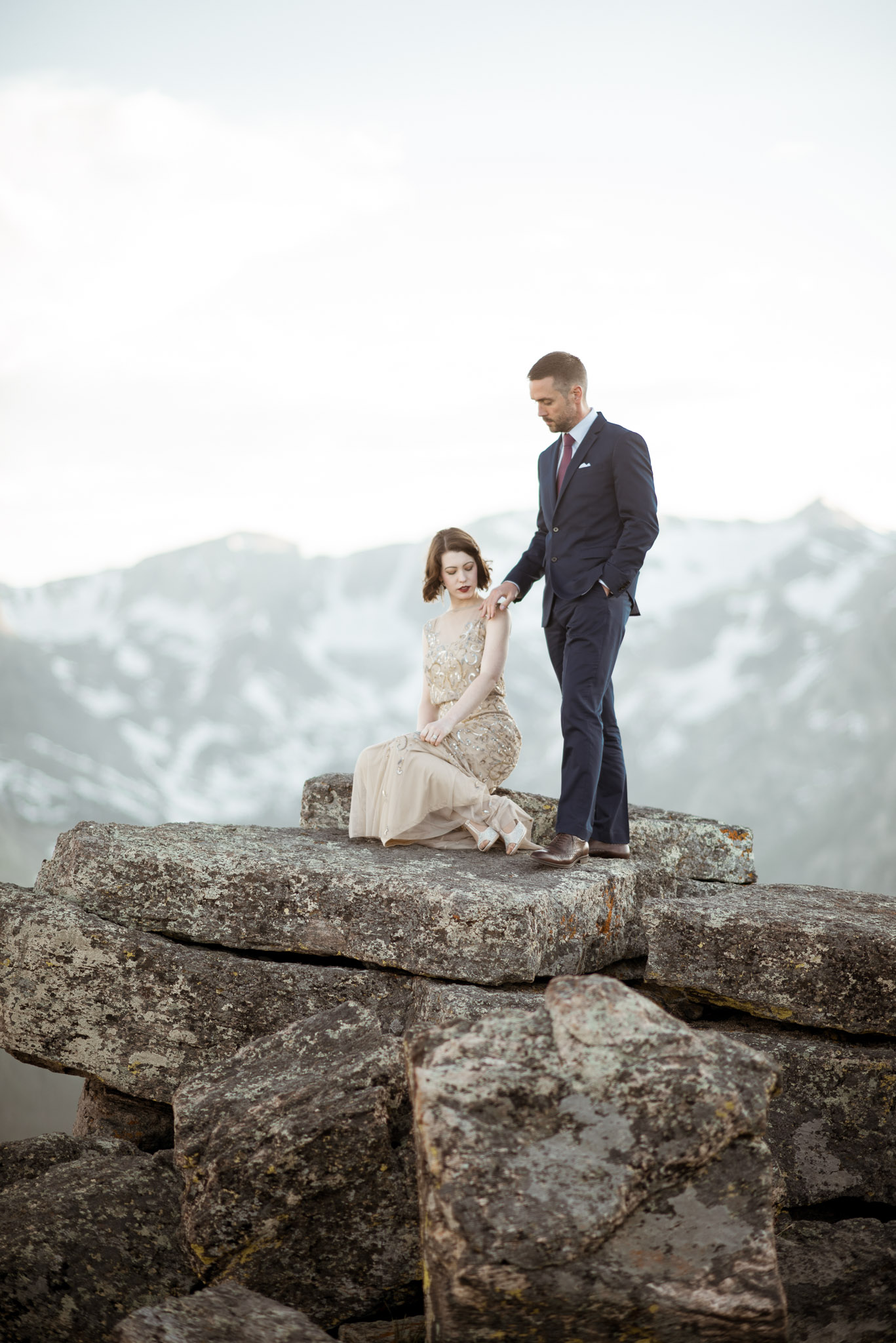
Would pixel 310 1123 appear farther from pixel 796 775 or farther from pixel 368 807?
pixel 796 775

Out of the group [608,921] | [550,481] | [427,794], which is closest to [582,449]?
[550,481]

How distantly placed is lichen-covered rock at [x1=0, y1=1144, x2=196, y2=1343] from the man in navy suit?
2.49 meters

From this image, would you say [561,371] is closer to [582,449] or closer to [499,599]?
[582,449]

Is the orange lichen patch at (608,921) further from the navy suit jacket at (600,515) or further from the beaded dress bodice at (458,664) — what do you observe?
the navy suit jacket at (600,515)

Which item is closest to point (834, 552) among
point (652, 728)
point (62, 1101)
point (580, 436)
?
point (652, 728)

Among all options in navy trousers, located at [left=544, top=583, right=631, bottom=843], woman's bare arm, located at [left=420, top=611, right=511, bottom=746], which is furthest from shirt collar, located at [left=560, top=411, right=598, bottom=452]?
woman's bare arm, located at [left=420, top=611, right=511, bottom=746]

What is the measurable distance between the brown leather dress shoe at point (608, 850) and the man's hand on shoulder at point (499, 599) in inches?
61.0

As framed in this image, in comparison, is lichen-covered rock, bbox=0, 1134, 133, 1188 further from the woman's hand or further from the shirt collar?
the shirt collar

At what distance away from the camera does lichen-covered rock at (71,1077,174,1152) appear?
4.89 meters

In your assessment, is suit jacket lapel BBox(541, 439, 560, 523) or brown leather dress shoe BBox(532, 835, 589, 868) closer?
brown leather dress shoe BBox(532, 835, 589, 868)

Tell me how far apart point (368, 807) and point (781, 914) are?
2.45 metres

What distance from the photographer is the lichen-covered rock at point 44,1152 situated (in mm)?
4461

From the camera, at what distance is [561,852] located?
511 centimetres

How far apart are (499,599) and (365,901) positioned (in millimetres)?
2086
